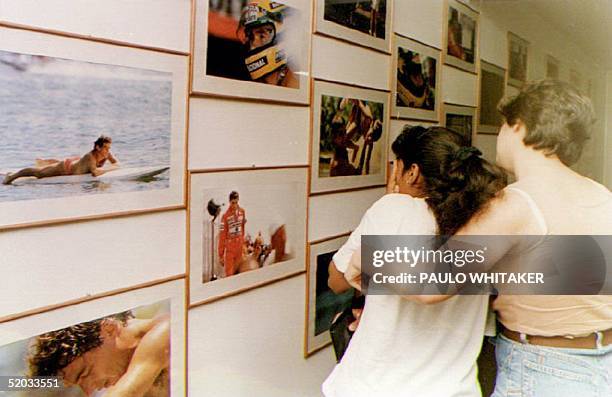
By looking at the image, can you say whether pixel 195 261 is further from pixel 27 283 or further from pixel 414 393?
pixel 414 393

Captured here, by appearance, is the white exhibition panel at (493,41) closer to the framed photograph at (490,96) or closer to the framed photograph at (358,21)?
the framed photograph at (490,96)

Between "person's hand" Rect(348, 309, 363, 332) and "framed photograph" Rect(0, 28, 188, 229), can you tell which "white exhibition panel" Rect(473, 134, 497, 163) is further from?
"framed photograph" Rect(0, 28, 188, 229)

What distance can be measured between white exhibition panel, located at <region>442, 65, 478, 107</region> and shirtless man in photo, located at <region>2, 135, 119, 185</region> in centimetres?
55

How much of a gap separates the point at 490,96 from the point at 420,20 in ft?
0.66

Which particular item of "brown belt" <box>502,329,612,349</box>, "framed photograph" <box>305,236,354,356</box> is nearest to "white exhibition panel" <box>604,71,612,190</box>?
"brown belt" <box>502,329,612,349</box>

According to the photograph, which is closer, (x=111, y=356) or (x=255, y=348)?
(x=111, y=356)

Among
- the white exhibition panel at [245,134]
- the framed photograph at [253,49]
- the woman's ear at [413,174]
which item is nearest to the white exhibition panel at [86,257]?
the white exhibition panel at [245,134]

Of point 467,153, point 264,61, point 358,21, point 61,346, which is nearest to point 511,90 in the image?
point 467,153

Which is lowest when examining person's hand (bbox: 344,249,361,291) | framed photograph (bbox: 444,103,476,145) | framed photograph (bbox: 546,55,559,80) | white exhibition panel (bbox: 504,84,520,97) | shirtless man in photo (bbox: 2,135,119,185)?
person's hand (bbox: 344,249,361,291)

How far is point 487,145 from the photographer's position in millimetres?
820

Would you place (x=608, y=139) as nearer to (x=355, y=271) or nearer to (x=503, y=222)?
(x=503, y=222)

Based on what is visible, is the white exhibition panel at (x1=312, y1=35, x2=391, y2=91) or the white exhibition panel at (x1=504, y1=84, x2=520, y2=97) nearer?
the white exhibition panel at (x1=504, y1=84, x2=520, y2=97)

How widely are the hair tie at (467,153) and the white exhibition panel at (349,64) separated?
26 centimetres

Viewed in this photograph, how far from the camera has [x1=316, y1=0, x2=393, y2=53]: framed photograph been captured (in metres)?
0.97
